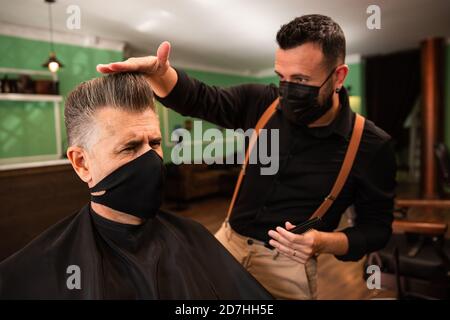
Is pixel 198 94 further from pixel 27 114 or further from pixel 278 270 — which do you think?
pixel 27 114

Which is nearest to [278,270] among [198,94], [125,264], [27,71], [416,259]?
[125,264]

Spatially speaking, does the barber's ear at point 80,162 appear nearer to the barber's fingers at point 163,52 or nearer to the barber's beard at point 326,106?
the barber's fingers at point 163,52

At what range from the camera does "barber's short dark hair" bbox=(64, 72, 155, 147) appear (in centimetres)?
82

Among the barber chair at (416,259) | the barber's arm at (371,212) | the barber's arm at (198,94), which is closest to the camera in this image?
the barber's arm at (198,94)

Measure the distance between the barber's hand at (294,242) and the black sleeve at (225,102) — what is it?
1.69ft

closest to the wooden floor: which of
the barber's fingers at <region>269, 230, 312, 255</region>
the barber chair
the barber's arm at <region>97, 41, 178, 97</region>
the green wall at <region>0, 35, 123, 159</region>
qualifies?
the barber chair

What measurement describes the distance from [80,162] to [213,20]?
1904 millimetres

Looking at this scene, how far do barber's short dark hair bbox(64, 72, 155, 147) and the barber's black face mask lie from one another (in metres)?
0.12

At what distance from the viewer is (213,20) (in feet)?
7.84

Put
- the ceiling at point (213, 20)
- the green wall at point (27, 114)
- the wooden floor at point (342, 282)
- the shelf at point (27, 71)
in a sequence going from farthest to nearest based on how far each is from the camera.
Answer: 1. the shelf at point (27, 71)
2. the green wall at point (27, 114)
3. the wooden floor at point (342, 282)
4. the ceiling at point (213, 20)

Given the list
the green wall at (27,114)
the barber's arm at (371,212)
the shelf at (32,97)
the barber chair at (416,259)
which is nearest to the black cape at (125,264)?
the barber's arm at (371,212)

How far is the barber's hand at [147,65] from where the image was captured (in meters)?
0.81

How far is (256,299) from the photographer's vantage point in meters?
1.00

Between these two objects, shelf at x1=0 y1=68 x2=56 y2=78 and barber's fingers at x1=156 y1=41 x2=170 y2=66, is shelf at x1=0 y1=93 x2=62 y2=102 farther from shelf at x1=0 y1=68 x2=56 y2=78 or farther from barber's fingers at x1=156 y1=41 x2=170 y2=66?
barber's fingers at x1=156 y1=41 x2=170 y2=66
